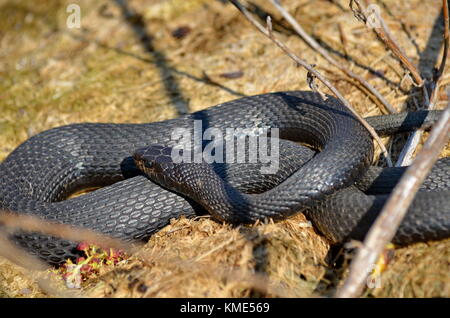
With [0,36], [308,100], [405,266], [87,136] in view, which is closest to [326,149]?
[308,100]

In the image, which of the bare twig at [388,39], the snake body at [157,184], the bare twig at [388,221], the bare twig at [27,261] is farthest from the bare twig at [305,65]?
the bare twig at [27,261]

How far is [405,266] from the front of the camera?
4352 mm

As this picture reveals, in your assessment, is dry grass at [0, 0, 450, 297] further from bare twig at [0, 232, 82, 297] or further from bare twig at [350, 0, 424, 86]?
bare twig at [350, 0, 424, 86]

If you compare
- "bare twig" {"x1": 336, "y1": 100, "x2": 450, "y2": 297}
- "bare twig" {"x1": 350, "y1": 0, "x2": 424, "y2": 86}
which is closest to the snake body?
"bare twig" {"x1": 350, "y1": 0, "x2": 424, "y2": 86}

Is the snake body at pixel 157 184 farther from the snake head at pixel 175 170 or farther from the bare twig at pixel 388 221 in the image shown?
the bare twig at pixel 388 221

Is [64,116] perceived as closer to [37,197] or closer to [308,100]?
[37,197]

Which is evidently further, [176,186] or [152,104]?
[152,104]

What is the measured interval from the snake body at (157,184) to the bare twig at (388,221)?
30.8 inches

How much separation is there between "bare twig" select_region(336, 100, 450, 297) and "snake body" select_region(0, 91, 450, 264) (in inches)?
30.8

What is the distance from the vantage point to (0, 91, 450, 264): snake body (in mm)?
5086

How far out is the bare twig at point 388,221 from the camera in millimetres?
3672

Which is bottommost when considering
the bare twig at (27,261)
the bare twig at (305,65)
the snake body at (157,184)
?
the bare twig at (27,261)
